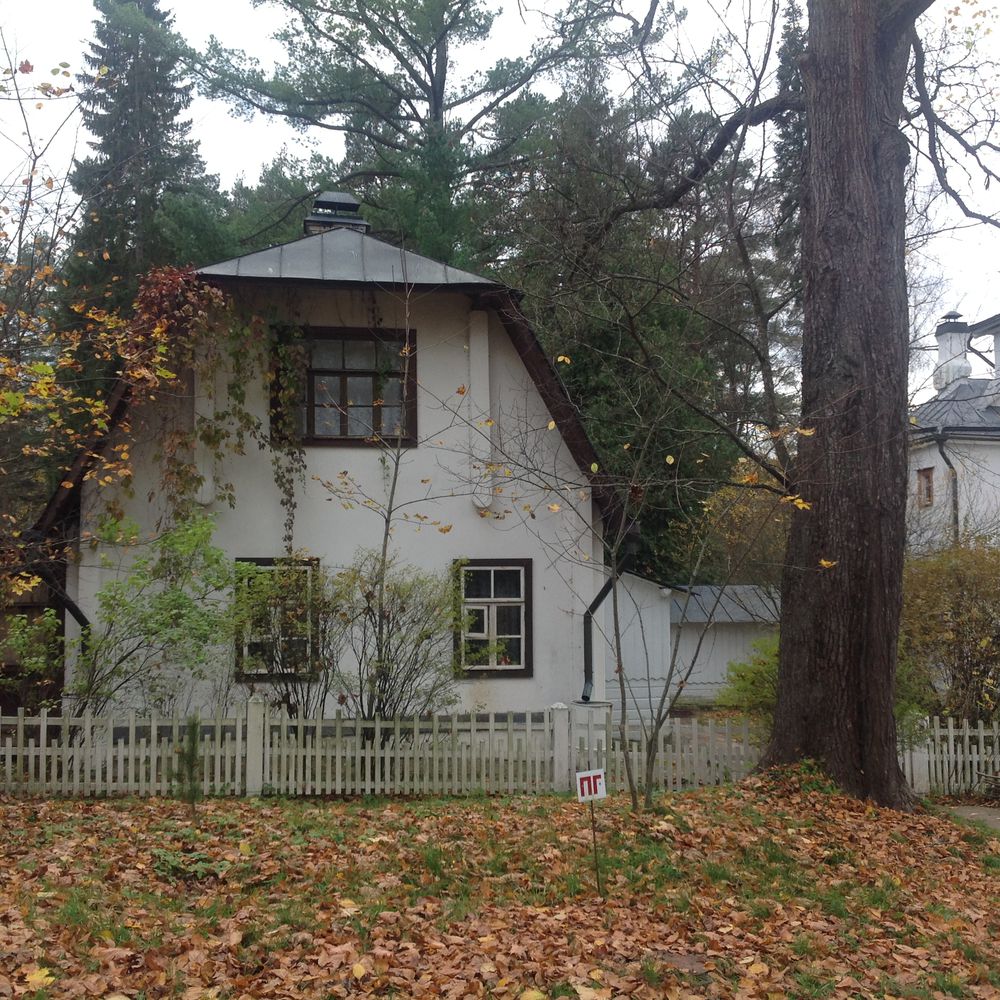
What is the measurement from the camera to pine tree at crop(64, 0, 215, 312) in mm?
23594

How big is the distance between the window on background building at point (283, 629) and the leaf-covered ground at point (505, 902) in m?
2.72

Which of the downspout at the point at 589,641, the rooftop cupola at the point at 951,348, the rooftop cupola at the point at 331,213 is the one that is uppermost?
the rooftop cupola at the point at 951,348

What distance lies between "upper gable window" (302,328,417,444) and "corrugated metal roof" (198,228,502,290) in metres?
0.83

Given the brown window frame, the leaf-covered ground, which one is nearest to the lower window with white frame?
the brown window frame

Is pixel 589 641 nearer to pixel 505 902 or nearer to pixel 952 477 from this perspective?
pixel 505 902

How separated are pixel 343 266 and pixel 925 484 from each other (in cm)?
2098

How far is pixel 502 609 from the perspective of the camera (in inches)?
586

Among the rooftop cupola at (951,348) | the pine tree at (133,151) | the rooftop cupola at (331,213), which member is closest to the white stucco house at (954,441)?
the rooftop cupola at (951,348)

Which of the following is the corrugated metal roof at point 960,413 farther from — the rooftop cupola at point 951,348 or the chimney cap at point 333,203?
the chimney cap at point 333,203

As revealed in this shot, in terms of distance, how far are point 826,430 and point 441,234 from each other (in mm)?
15226

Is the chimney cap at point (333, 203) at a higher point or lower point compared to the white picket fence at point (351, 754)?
higher

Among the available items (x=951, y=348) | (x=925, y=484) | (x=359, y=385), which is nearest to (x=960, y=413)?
(x=925, y=484)

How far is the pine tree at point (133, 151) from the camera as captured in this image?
77.4ft

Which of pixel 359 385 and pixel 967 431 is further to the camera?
pixel 967 431
